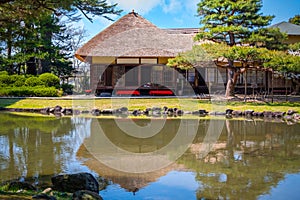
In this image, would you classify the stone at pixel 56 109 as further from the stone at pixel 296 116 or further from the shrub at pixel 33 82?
the stone at pixel 296 116

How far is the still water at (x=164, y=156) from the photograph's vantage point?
18.1ft

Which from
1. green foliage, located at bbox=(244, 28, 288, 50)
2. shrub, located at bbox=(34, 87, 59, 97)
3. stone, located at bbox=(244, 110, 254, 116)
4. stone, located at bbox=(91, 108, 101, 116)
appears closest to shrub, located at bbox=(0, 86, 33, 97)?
shrub, located at bbox=(34, 87, 59, 97)

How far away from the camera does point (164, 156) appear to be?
7.77 meters

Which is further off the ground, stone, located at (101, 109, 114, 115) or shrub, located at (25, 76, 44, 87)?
shrub, located at (25, 76, 44, 87)

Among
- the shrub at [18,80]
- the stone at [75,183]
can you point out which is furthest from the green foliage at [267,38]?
the stone at [75,183]

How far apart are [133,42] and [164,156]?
14.1m

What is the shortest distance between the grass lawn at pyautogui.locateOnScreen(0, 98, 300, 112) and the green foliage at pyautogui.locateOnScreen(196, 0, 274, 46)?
346 cm

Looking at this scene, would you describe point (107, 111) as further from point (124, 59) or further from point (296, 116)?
point (296, 116)

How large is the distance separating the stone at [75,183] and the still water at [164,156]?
9.9 inches

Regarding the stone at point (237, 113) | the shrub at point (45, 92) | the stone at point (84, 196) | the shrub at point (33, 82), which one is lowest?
the stone at point (84, 196)

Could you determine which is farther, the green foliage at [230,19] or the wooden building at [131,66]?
the wooden building at [131,66]

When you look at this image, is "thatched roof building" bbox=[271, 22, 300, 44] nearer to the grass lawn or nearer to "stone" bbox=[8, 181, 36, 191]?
the grass lawn

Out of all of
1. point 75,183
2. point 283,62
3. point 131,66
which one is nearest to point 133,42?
point 131,66

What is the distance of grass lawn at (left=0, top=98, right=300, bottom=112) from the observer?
15873mm
